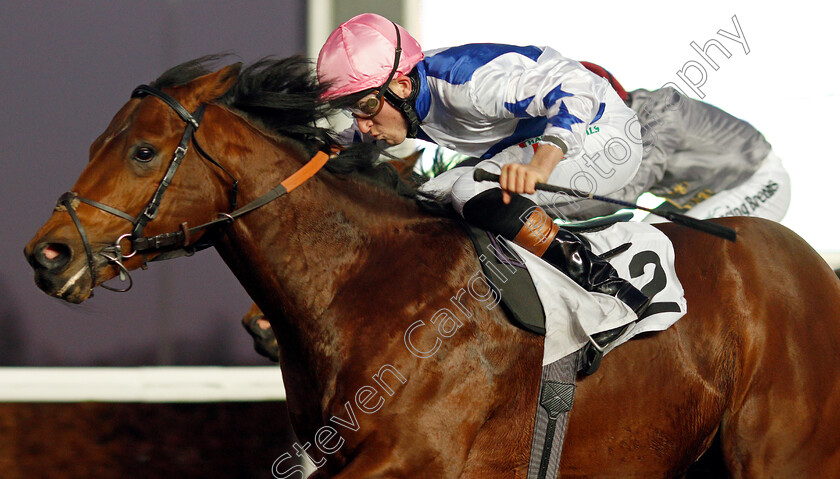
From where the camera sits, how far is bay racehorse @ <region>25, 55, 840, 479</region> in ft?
6.49

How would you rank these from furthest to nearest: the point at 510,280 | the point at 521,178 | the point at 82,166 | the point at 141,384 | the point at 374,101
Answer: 1. the point at 82,166
2. the point at 141,384
3. the point at 374,101
4. the point at 510,280
5. the point at 521,178

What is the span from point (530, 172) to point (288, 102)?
67 cm

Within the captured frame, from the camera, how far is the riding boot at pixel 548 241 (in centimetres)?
222

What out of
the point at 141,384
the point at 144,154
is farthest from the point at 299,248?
the point at 141,384

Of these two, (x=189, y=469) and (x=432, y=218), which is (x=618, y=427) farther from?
(x=189, y=469)

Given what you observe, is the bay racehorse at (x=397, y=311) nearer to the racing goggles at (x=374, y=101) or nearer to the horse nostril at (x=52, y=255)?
the horse nostril at (x=52, y=255)

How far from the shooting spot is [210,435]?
384 centimetres

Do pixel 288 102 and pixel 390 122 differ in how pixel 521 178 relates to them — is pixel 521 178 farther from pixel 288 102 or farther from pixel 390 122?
pixel 288 102

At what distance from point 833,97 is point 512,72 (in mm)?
3098

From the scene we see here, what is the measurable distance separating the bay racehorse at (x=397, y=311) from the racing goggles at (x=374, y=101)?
113mm

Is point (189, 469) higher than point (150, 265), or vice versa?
point (150, 265)

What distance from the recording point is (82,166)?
4.00 metres

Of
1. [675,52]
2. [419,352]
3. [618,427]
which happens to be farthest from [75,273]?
[675,52]

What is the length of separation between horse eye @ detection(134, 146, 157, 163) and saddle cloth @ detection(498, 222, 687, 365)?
95 cm
